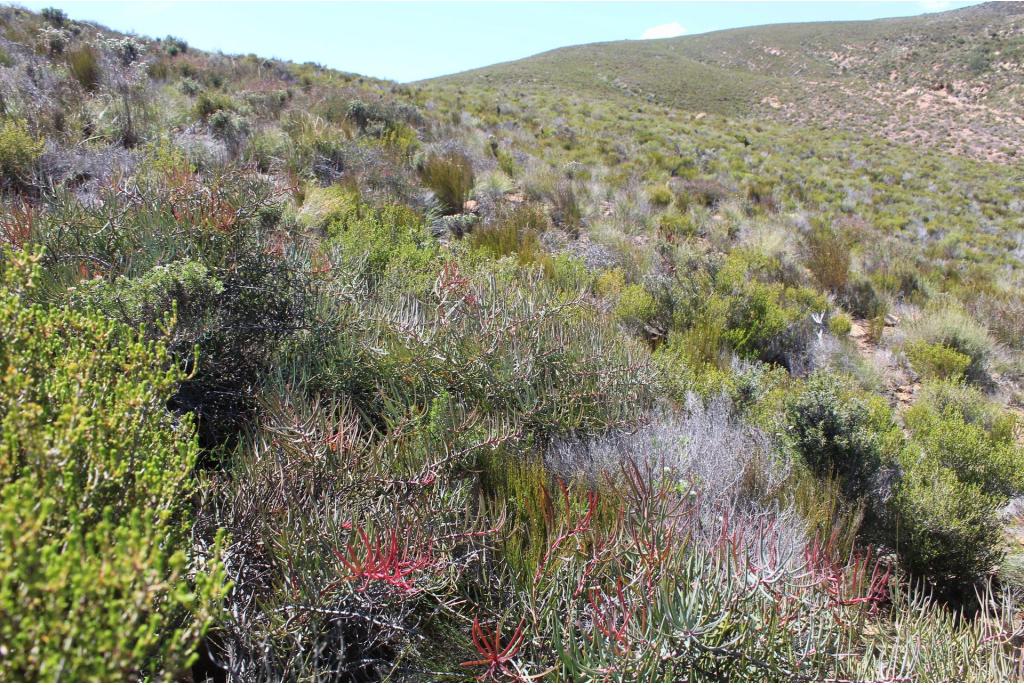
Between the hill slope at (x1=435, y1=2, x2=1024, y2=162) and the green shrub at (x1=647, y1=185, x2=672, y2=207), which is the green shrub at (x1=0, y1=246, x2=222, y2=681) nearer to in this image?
the green shrub at (x1=647, y1=185, x2=672, y2=207)

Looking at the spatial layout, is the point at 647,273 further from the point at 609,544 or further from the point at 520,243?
the point at 609,544

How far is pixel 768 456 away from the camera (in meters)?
3.03

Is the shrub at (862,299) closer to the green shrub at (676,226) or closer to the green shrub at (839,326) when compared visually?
the green shrub at (839,326)

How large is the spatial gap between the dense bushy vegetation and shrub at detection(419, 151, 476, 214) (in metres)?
0.60

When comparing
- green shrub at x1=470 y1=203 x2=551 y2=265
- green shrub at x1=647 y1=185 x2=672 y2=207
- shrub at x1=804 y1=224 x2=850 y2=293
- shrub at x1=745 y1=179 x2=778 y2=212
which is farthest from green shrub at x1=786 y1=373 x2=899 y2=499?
shrub at x1=745 y1=179 x2=778 y2=212

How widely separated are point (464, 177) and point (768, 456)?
19.6ft

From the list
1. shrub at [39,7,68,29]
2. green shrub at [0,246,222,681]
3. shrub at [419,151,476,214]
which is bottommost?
green shrub at [0,246,222,681]

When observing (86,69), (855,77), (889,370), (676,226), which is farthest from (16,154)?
(855,77)

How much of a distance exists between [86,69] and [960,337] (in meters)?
11.6

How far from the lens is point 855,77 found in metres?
41.5

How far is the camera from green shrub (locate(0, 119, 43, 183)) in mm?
4695

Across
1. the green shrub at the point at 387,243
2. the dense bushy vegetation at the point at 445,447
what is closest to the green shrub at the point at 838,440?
the dense bushy vegetation at the point at 445,447

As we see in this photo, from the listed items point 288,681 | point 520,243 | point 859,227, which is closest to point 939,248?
point 859,227

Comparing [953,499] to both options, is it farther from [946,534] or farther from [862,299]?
[862,299]
